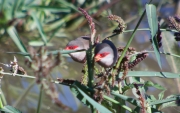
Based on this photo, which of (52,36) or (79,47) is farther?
(52,36)

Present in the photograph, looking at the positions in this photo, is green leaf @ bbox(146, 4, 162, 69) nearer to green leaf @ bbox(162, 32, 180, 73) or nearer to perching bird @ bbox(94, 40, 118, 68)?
perching bird @ bbox(94, 40, 118, 68)

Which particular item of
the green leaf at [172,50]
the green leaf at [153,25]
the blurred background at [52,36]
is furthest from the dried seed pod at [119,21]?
the blurred background at [52,36]

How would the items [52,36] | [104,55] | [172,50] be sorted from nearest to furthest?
[104,55] → [172,50] → [52,36]

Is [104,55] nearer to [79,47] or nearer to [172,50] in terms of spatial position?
[79,47]

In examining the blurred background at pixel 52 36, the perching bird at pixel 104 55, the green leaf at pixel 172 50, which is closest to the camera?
the perching bird at pixel 104 55

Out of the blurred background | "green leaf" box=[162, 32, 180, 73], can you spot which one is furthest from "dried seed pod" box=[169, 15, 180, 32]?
the blurred background

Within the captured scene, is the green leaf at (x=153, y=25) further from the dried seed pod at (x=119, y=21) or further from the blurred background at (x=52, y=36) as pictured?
the blurred background at (x=52, y=36)

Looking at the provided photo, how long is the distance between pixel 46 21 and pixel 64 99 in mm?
719

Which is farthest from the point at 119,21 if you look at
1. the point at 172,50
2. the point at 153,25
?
the point at 172,50

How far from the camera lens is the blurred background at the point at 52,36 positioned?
56.7 inches

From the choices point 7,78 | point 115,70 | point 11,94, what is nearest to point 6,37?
point 7,78

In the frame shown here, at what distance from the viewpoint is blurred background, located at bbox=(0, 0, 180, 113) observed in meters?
1.44

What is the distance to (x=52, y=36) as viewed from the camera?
5.40 ft

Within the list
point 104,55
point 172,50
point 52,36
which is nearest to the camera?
point 104,55
